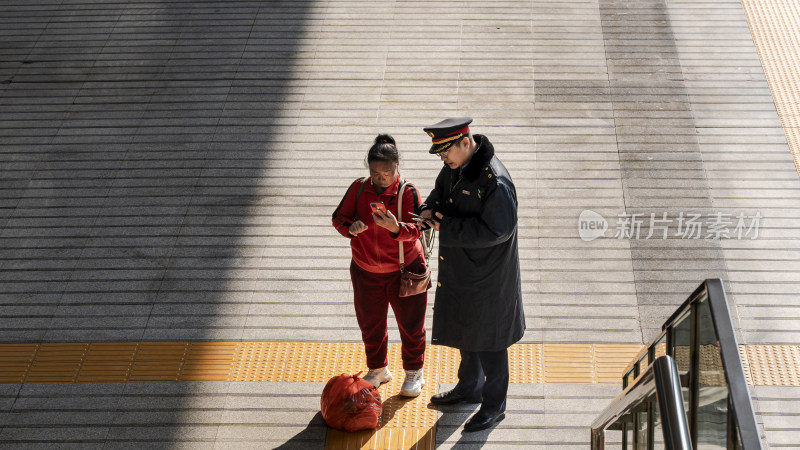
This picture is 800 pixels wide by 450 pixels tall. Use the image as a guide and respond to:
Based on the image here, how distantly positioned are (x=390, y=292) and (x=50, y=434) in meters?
2.37

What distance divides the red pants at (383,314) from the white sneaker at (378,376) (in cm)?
3

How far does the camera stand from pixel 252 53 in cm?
838

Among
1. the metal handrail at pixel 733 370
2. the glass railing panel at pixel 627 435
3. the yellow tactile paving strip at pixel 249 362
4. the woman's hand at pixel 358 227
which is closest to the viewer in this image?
the metal handrail at pixel 733 370

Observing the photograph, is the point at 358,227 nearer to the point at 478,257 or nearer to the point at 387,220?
the point at 387,220

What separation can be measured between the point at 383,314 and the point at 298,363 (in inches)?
35.2

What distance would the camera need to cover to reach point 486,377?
4.71 meters

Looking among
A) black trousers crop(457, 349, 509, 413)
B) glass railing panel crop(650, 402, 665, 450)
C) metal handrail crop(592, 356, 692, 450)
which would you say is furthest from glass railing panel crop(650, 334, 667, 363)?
black trousers crop(457, 349, 509, 413)

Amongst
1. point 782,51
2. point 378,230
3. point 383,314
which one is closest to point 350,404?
point 383,314

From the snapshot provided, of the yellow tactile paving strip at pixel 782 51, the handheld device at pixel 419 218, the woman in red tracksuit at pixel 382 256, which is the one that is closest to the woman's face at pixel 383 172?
the woman in red tracksuit at pixel 382 256

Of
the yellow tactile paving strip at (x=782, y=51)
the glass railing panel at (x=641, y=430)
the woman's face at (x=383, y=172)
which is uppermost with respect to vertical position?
the yellow tactile paving strip at (x=782, y=51)

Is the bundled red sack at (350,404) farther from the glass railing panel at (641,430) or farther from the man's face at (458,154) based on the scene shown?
the glass railing panel at (641,430)

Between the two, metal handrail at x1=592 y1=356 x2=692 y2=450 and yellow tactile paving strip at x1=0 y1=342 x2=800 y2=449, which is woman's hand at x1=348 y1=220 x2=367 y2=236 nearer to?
yellow tactile paving strip at x1=0 y1=342 x2=800 y2=449

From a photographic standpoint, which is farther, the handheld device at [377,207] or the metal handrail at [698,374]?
the handheld device at [377,207]

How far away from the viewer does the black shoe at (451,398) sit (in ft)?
16.3
